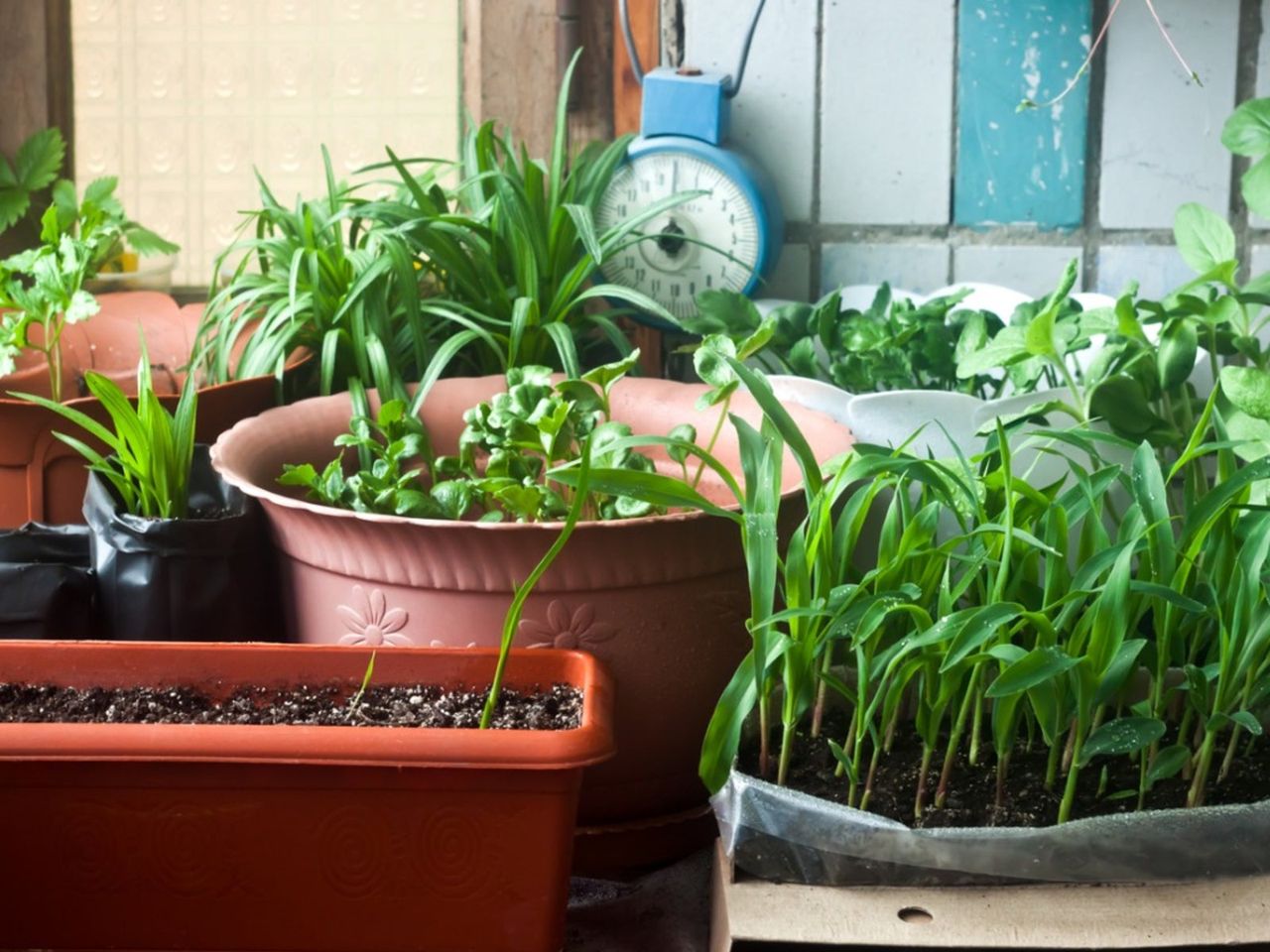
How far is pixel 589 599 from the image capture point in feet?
3.54

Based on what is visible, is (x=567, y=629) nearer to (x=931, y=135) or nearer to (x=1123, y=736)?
(x=1123, y=736)

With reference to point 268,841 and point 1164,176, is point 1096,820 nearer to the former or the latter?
point 268,841

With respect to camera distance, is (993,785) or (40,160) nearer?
(993,785)

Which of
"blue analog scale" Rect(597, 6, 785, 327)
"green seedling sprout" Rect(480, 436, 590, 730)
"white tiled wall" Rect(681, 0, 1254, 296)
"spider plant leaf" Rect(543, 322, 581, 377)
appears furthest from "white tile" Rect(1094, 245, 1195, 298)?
"green seedling sprout" Rect(480, 436, 590, 730)

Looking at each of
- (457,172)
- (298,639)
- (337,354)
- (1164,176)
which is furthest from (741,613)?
(457,172)

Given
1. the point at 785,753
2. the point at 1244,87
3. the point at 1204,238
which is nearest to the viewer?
the point at 785,753

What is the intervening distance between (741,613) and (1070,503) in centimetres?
29

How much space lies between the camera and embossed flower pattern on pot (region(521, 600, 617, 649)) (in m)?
1.08

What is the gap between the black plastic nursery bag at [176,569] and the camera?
1145mm

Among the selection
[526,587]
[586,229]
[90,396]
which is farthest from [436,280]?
[526,587]

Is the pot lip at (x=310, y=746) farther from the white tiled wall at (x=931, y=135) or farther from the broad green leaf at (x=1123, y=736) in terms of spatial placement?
the white tiled wall at (x=931, y=135)

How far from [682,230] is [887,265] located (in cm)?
25

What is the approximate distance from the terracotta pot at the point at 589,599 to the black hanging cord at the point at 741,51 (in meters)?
0.56

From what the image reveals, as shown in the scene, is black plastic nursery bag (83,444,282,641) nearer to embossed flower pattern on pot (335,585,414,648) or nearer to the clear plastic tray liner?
embossed flower pattern on pot (335,585,414,648)
